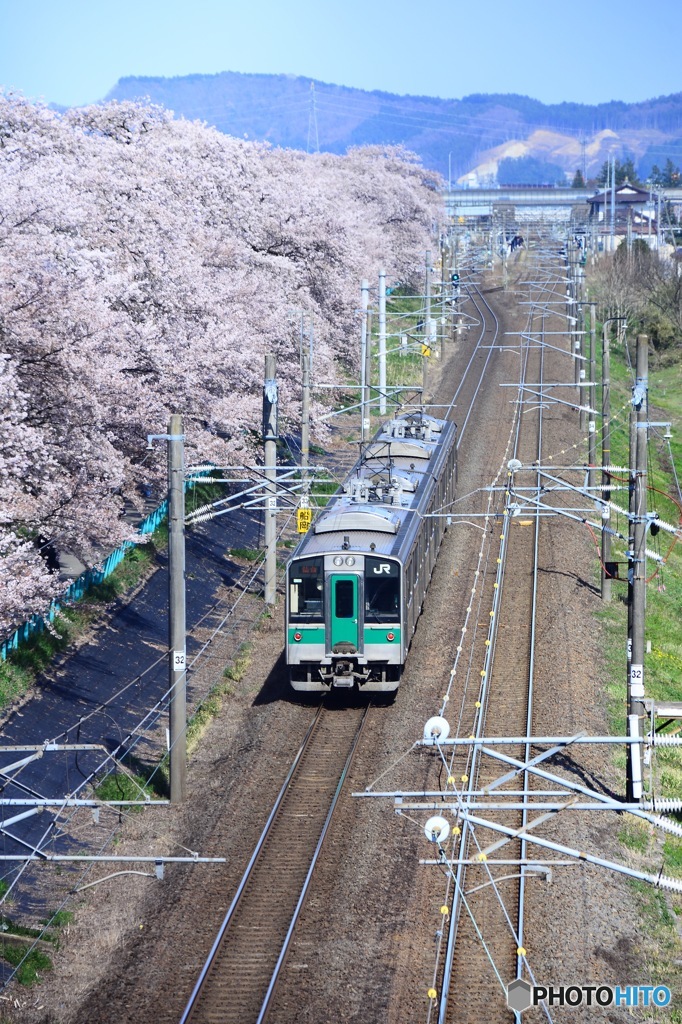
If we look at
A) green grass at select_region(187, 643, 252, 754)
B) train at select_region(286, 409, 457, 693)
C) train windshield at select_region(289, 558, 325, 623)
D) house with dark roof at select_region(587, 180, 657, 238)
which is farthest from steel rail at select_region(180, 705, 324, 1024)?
house with dark roof at select_region(587, 180, 657, 238)

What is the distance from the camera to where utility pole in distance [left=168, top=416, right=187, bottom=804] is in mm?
16703

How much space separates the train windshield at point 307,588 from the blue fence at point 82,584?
2.03 m

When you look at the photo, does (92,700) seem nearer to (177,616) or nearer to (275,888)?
(177,616)

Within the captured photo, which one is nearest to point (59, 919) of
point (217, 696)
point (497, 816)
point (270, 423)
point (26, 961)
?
point (26, 961)

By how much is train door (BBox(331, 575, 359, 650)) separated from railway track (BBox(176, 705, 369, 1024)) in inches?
56.7

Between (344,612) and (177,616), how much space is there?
3260 mm

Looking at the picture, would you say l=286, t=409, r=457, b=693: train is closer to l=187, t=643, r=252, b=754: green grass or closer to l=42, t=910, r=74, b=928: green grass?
l=187, t=643, r=252, b=754: green grass

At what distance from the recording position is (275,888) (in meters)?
15.2

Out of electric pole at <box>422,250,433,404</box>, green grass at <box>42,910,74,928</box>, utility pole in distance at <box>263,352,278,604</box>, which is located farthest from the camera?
electric pole at <box>422,250,433,404</box>

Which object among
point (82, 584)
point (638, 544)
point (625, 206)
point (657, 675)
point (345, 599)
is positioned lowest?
point (657, 675)

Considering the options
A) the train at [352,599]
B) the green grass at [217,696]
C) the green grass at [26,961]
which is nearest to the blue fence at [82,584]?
the train at [352,599]

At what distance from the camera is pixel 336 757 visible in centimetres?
1880

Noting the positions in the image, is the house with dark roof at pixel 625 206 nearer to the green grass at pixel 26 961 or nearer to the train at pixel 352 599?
the train at pixel 352 599

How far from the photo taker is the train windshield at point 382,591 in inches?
771
